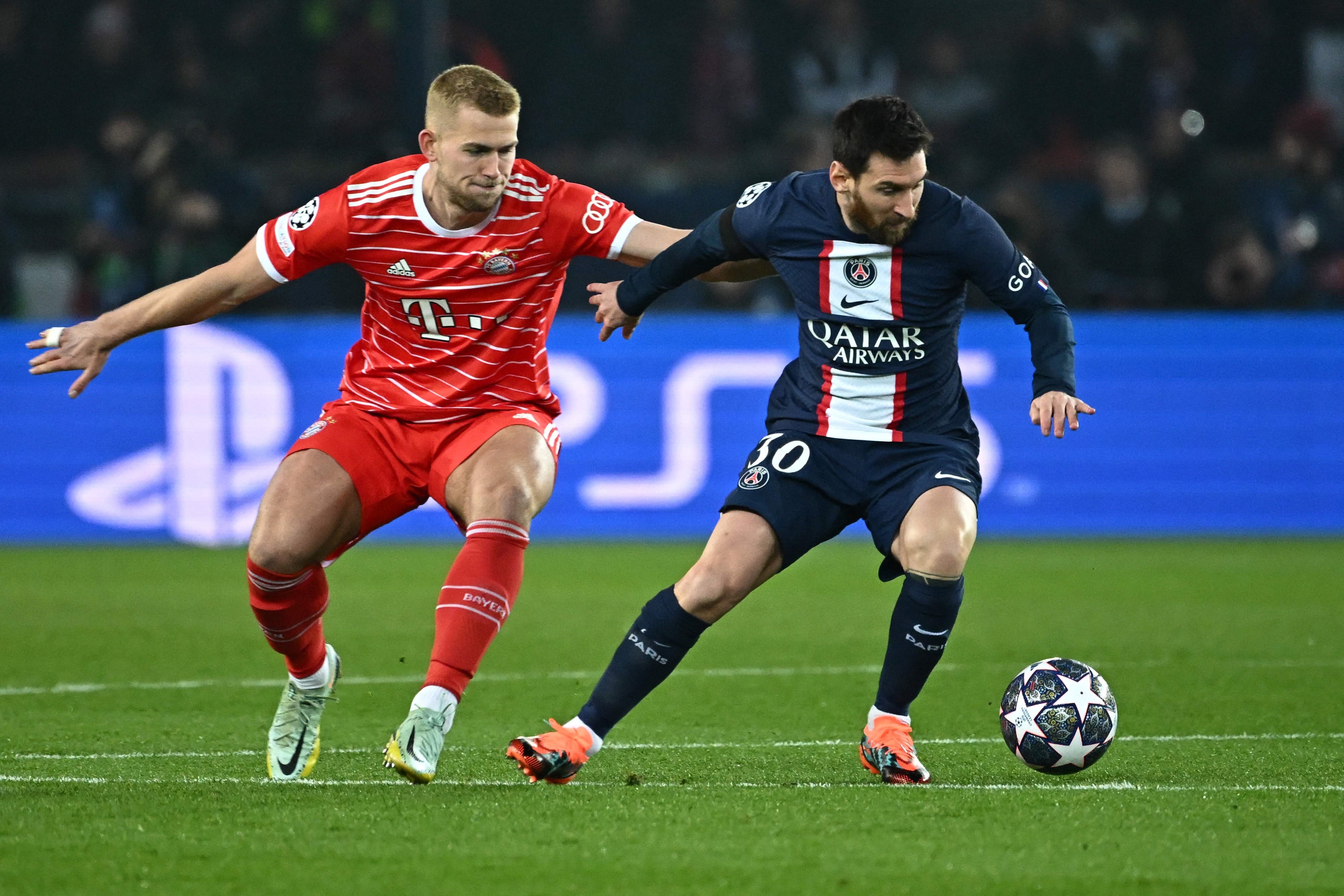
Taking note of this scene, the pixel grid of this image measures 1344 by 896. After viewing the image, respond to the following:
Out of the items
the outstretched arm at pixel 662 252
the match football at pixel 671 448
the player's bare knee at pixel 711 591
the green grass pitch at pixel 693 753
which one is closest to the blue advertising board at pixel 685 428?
the match football at pixel 671 448

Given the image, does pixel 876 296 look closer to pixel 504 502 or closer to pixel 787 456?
pixel 787 456

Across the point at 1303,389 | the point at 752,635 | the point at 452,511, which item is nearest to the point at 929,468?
the point at 452,511

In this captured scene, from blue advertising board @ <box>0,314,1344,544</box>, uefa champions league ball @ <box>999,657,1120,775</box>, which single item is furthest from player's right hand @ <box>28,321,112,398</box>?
blue advertising board @ <box>0,314,1344,544</box>

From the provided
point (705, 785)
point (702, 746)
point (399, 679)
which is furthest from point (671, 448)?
point (705, 785)

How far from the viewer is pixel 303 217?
5.12 metres

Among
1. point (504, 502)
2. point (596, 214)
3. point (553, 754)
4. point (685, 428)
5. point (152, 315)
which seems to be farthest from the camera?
point (685, 428)

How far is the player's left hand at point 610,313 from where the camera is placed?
16.9 feet

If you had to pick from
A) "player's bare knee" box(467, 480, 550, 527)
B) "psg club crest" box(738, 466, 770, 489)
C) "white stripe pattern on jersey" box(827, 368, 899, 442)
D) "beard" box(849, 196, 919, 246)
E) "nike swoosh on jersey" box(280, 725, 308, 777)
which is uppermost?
"beard" box(849, 196, 919, 246)

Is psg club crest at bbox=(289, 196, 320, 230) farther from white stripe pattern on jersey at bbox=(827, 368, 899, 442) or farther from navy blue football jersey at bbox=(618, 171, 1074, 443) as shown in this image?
white stripe pattern on jersey at bbox=(827, 368, 899, 442)

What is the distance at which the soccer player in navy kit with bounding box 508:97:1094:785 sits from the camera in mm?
4684

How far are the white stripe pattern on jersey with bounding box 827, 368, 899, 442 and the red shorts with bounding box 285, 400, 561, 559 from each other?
79 centimetres

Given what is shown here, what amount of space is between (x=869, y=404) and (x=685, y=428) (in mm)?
6488

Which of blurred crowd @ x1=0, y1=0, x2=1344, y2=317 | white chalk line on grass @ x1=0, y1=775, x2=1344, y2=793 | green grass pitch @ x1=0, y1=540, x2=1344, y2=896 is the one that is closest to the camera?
green grass pitch @ x1=0, y1=540, x2=1344, y2=896

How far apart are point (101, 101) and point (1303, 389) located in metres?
8.87
